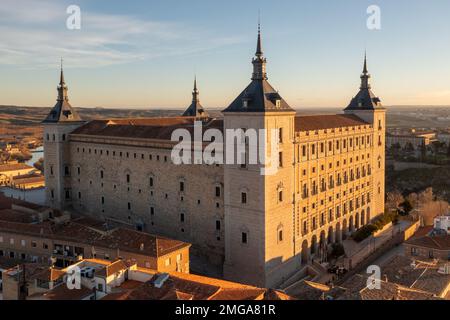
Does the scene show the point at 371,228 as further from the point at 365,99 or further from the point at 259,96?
the point at 259,96

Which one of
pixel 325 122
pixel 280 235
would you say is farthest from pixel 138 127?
pixel 280 235

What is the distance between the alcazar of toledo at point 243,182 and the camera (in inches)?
1326

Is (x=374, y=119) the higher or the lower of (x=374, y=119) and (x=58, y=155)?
the higher

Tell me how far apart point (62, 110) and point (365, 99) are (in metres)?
31.3

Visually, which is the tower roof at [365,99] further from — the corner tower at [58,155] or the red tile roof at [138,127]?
the corner tower at [58,155]

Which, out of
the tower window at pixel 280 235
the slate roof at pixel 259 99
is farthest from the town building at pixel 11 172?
the tower window at pixel 280 235

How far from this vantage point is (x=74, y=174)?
48.3 metres

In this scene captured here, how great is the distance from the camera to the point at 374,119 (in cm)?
4975

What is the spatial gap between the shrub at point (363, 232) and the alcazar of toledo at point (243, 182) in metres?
1.20

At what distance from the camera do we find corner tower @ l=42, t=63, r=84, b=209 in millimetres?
48156

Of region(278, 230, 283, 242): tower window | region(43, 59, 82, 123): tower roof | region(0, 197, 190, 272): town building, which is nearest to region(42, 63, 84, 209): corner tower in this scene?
region(43, 59, 82, 123): tower roof

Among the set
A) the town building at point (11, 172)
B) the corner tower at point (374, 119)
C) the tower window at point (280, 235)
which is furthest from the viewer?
the town building at point (11, 172)
